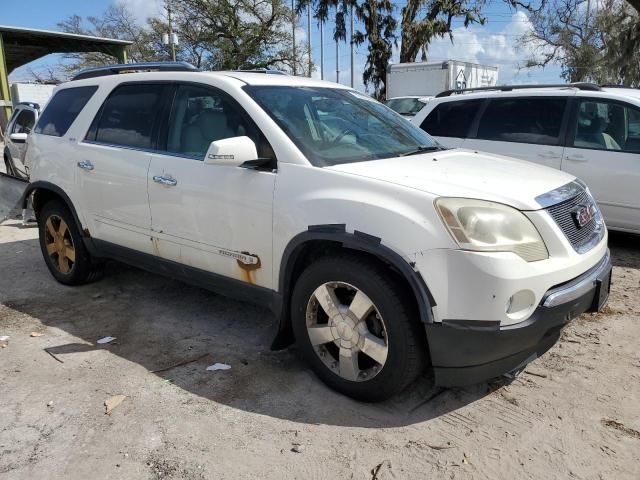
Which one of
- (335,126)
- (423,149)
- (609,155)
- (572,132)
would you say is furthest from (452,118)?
(335,126)

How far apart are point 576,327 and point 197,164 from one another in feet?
9.47

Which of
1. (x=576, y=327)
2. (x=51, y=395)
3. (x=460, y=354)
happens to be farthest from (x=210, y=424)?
(x=576, y=327)

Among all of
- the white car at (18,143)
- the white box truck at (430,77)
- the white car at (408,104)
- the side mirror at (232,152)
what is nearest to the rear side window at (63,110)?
the side mirror at (232,152)

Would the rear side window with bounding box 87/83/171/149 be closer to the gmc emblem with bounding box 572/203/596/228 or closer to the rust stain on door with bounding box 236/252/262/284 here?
the rust stain on door with bounding box 236/252/262/284

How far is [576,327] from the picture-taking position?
401 centimetres

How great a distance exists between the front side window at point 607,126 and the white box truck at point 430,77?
1499cm

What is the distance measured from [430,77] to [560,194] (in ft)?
61.9

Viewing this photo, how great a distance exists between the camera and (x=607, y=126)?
18.9 feet

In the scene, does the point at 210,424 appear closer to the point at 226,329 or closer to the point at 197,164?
the point at 226,329

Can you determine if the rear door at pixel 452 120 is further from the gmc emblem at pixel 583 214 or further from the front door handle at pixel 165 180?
the front door handle at pixel 165 180

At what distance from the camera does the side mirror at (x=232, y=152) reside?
310 centimetres

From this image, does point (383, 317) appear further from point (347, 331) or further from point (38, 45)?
point (38, 45)

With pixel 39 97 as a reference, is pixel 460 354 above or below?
below

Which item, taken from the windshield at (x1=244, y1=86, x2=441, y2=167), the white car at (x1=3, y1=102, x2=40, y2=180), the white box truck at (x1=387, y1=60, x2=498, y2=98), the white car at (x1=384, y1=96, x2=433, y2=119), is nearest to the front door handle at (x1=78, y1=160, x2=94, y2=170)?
the windshield at (x1=244, y1=86, x2=441, y2=167)
